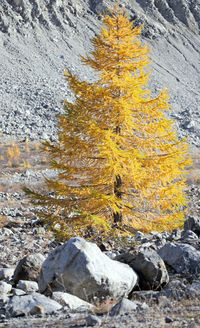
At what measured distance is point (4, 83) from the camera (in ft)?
141

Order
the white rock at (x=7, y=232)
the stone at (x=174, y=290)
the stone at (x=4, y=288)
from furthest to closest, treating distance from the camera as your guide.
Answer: the white rock at (x=7, y=232), the stone at (x=4, y=288), the stone at (x=174, y=290)

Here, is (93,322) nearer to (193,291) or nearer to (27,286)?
(193,291)

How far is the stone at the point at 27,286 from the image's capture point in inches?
186

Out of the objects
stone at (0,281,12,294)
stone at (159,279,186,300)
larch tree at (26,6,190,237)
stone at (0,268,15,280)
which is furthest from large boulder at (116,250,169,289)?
A: larch tree at (26,6,190,237)

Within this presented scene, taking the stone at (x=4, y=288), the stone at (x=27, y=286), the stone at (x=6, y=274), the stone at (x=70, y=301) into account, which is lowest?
the stone at (x=6, y=274)

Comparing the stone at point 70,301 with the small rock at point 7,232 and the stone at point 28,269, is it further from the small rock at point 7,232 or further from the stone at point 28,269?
the small rock at point 7,232

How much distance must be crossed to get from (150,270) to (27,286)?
6.05 feet

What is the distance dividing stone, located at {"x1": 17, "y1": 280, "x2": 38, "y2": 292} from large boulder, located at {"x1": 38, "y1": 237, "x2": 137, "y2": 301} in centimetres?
38

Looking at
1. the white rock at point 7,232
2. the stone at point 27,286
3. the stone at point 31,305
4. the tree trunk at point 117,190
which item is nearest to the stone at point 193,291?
the stone at point 31,305

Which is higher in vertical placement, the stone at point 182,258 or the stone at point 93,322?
the stone at point 182,258

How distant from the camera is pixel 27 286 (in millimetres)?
4742

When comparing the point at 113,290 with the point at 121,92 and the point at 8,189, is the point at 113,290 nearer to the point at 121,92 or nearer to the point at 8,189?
Answer: the point at 121,92

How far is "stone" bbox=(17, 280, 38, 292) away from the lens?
15.5ft

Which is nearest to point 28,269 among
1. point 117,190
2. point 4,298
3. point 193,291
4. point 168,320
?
point 4,298
